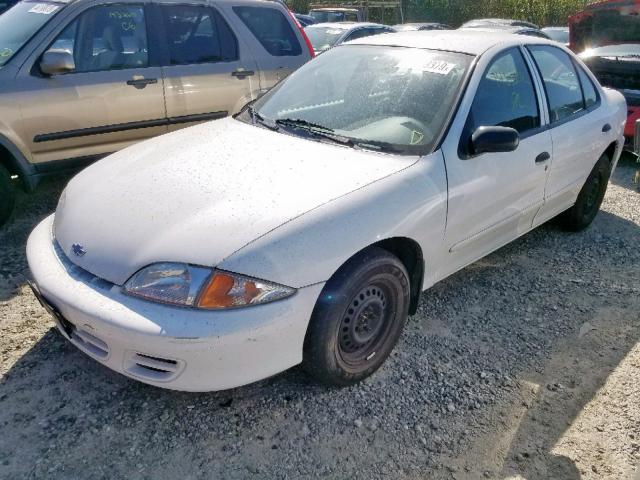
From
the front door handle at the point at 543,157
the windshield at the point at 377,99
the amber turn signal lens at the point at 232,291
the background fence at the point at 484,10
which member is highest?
the windshield at the point at 377,99

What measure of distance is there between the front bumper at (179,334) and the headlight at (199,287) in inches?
1.3

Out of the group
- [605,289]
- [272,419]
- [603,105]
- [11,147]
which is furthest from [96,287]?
[603,105]

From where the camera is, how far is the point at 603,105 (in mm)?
4207

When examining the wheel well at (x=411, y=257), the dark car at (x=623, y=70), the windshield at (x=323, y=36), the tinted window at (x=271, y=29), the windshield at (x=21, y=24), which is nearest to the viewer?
the wheel well at (x=411, y=257)

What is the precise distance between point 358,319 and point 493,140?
3.77 feet

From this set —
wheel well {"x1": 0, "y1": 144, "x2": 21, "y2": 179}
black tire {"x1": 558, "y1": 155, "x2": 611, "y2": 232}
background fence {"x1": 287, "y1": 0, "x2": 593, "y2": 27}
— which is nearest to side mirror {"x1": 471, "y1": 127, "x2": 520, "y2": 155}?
black tire {"x1": 558, "y1": 155, "x2": 611, "y2": 232}

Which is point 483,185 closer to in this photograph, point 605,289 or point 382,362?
point 382,362

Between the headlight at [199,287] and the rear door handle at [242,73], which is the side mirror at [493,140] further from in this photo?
the rear door handle at [242,73]

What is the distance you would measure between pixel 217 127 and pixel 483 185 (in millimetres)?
1615

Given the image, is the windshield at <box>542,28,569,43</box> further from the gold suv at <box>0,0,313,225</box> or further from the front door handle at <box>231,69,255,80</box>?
the front door handle at <box>231,69,255,80</box>

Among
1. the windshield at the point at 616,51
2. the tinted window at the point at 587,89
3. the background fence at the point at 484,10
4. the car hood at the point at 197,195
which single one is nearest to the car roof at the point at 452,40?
the tinted window at the point at 587,89

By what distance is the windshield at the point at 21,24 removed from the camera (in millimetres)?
4133

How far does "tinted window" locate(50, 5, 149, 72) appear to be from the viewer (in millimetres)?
4309

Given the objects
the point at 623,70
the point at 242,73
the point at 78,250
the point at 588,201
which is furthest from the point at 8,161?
the point at 623,70
